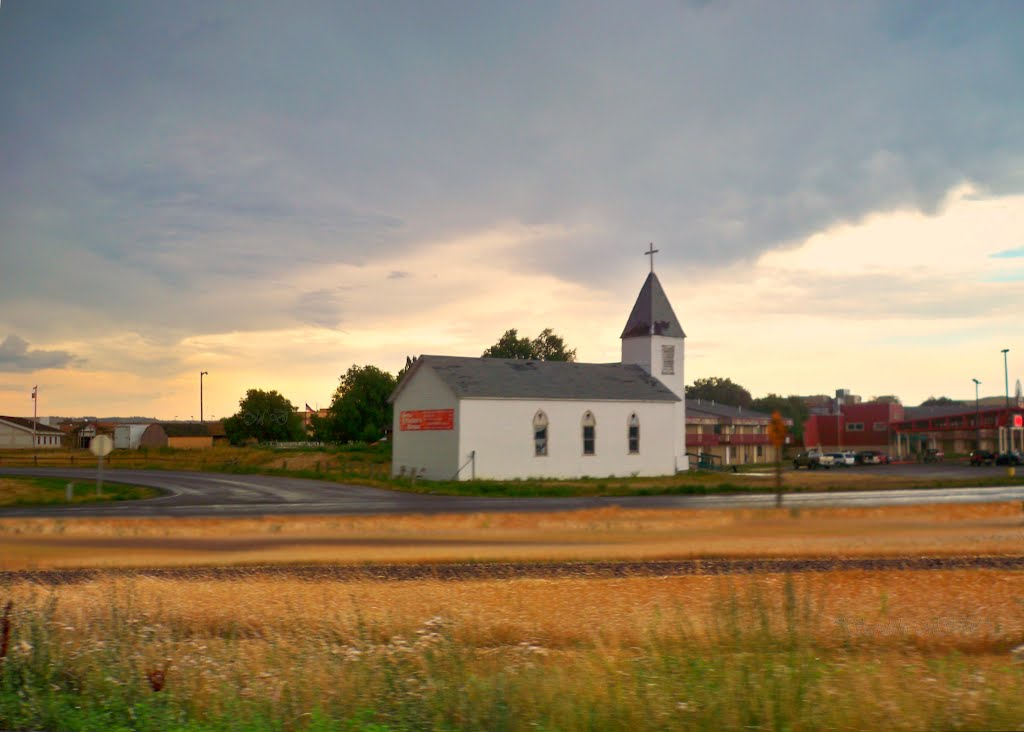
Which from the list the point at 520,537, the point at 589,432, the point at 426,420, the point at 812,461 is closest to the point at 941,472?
the point at 812,461

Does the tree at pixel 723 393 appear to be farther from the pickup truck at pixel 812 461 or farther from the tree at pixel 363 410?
the pickup truck at pixel 812 461

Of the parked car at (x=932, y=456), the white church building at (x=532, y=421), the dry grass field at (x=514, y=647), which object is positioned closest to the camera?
the dry grass field at (x=514, y=647)

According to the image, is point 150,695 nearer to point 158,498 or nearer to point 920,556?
point 920,556

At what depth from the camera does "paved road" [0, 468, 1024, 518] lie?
1178 inches

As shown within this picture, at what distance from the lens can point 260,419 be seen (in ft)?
418

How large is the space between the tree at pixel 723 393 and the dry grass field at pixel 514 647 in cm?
13099

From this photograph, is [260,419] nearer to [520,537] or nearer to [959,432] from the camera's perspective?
[959,432]

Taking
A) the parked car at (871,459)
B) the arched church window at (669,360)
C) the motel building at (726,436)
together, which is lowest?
the parked car at (871,459)

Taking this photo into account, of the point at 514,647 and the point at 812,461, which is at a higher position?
the point at 514,647

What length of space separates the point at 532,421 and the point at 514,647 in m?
41.8

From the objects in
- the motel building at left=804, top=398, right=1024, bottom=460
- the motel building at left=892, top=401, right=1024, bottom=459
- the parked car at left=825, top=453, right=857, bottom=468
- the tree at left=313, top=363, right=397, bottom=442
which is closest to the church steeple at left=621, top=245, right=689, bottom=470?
the parked car at left=825, top=453, right=857, bottom=468

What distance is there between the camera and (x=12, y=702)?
773 cm

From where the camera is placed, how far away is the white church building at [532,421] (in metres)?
50.2

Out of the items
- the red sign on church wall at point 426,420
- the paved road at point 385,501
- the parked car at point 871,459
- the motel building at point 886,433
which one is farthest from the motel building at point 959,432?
the red sign on church wall at point 426,420
